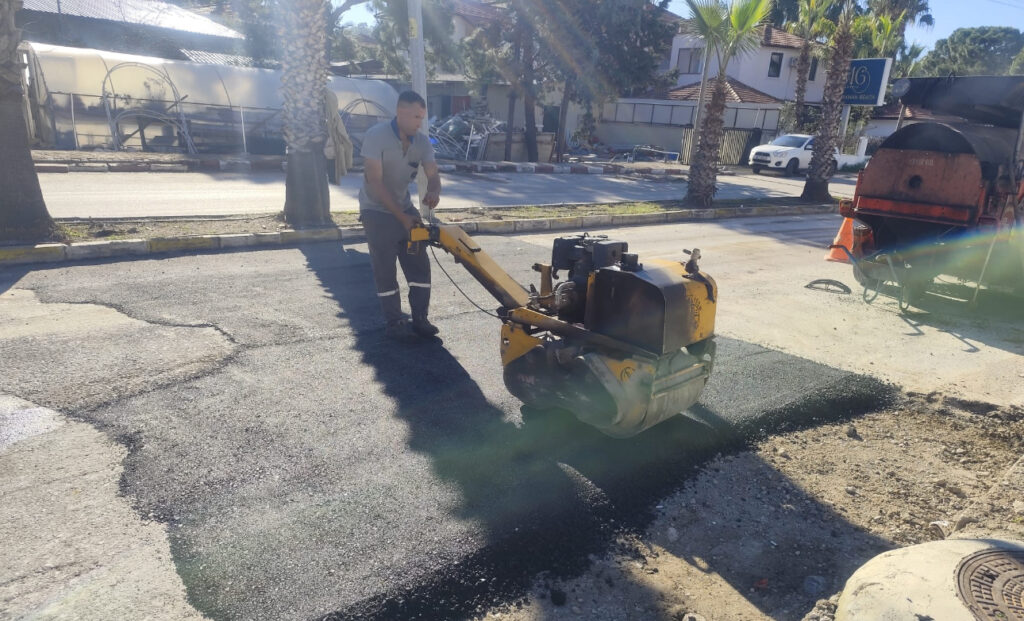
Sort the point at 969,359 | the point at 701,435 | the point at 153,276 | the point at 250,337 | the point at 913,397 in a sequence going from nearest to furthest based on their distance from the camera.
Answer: the point at 701,435 → the point at 913,397 → the point at 250,337 → the point at 969,359 → the point at 153,276

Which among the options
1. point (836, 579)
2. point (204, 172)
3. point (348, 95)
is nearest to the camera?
point (836, 579)

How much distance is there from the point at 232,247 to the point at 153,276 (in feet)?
5.55

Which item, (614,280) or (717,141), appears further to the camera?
(717,141)

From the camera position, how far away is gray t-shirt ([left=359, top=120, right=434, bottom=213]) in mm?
5385

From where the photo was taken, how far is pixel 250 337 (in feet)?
18.0

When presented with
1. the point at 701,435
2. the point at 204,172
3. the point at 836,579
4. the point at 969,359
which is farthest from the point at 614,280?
the point at 204,172

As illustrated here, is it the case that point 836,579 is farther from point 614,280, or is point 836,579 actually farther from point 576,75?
point 576,75

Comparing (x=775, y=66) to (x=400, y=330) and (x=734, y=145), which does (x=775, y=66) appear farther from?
(x=400, y=330)

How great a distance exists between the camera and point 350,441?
397cm

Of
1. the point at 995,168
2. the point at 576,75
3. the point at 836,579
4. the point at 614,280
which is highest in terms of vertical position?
the point at 576,75

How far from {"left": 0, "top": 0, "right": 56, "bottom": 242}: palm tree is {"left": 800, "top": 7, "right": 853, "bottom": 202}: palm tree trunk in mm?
15924

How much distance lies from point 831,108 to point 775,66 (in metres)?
24.5

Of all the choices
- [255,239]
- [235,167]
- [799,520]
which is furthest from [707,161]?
[799,520]

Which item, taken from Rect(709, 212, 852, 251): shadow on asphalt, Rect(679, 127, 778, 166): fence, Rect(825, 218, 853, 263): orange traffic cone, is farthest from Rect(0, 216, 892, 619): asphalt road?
Rect(679, 127, 778, 166): fence
